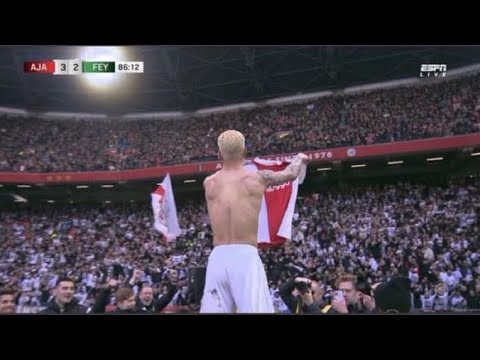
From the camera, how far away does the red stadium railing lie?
35.4 ft

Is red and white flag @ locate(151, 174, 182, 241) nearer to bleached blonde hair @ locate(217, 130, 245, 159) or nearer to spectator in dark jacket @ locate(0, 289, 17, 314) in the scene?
spectator in dark jacket @ locate(0, 289, 17, 314)

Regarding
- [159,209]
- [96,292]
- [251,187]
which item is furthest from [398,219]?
[251,187]

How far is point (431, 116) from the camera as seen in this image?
11500mm

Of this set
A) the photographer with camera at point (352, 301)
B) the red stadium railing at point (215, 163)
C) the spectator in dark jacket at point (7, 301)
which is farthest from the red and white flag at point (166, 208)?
the photographer with camera at point (352, 301)

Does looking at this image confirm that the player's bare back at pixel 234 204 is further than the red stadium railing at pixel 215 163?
No

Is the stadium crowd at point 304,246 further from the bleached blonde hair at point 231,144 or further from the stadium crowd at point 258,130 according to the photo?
the bleached blonde hair at point 231,144

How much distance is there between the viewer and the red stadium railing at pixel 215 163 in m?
10.8

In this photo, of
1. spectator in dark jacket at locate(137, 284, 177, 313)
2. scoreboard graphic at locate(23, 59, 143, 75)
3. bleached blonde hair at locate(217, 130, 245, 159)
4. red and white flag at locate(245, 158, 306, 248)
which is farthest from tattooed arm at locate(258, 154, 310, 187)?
scoreboard graphic at locate(23, 59, 143, 75)

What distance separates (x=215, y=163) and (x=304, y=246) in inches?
87.7

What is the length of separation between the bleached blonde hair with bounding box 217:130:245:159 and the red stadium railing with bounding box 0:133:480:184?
539 cm

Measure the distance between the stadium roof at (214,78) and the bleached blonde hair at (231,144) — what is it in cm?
420

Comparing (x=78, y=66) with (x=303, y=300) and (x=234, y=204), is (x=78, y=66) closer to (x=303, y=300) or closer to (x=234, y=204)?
(x=234, y=204)

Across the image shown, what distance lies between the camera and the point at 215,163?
1070cm

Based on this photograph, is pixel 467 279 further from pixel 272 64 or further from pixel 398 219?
pixel 272 64
